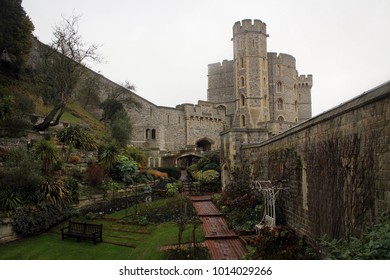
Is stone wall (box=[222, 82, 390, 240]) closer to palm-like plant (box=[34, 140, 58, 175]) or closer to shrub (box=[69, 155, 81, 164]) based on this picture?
palm-like plant (box=[34, 140, 58, 175])

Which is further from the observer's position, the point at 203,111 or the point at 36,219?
the point at 203,111

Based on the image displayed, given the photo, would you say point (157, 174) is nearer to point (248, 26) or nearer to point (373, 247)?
point (373, 247)

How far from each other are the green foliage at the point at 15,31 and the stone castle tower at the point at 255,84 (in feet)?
89.3

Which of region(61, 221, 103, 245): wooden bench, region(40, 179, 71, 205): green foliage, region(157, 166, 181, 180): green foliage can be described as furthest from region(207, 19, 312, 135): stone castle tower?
region(61, 221, 103, 245): wooden bench

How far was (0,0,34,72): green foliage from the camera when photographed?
19.5 m

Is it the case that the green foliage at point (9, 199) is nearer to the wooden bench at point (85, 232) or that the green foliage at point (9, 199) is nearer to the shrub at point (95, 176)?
the wooden bench at point (85, 232)

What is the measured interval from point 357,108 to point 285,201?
5379 millimetres

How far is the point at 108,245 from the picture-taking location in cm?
980

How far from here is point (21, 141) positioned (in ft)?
47.7

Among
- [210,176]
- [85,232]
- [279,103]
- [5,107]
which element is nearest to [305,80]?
[279,103]

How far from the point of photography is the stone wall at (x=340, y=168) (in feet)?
15.2

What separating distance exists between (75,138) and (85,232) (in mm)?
8701

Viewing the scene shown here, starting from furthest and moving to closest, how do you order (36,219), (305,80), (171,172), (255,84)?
(305,80) → (255,84) → (171,172) → (36,219)
